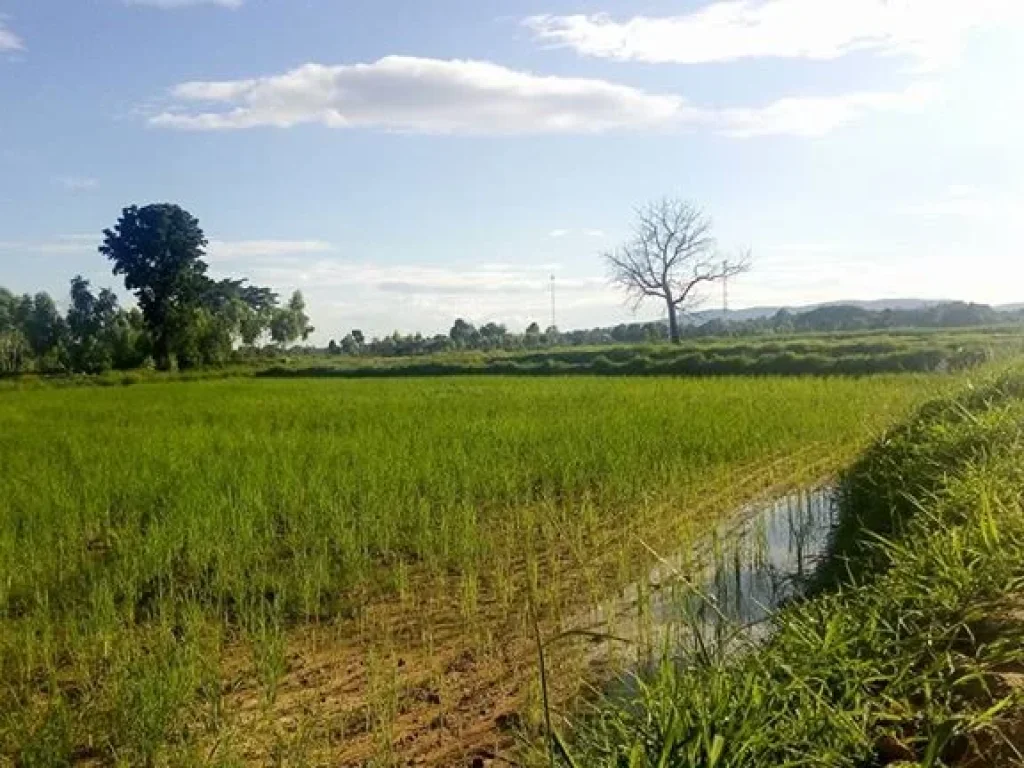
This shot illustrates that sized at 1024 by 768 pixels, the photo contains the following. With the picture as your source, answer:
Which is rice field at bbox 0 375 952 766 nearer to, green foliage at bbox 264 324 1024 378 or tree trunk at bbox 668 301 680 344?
green foliage at bbox 264 324 1024 378

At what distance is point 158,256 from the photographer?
41.8 m

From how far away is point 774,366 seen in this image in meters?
22.4

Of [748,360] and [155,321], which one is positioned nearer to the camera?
[748,360]

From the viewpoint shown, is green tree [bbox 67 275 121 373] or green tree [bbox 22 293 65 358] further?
green tree [bbox 22 293 65 358]

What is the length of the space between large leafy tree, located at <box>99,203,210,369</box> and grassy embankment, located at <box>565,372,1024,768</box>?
3978cm

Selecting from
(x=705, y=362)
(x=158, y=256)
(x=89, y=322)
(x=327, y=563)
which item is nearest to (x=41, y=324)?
(x=89, y=322)

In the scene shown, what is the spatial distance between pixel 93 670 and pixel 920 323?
1909 inches

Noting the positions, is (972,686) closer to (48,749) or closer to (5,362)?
(48,749)

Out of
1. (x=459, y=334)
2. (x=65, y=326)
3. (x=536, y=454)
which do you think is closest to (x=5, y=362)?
(x=65, y=326)

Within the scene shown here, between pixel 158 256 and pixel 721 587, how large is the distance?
1623 inches

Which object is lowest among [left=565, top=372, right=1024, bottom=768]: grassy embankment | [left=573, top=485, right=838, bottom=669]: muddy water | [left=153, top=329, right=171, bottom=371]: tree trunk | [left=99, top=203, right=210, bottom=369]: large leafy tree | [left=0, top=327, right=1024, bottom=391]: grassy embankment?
[left=573, top=485, right=838, bottom=669]: muddy water

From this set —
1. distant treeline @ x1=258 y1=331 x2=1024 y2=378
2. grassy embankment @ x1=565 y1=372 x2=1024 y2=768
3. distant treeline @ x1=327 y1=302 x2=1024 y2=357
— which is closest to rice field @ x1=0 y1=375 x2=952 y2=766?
grassy embankment @ x1=565 y1=372 x2=1024 y2=768

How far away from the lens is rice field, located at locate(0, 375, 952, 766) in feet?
10.6

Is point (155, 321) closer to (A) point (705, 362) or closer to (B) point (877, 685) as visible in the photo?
(A) point (705, 362)
